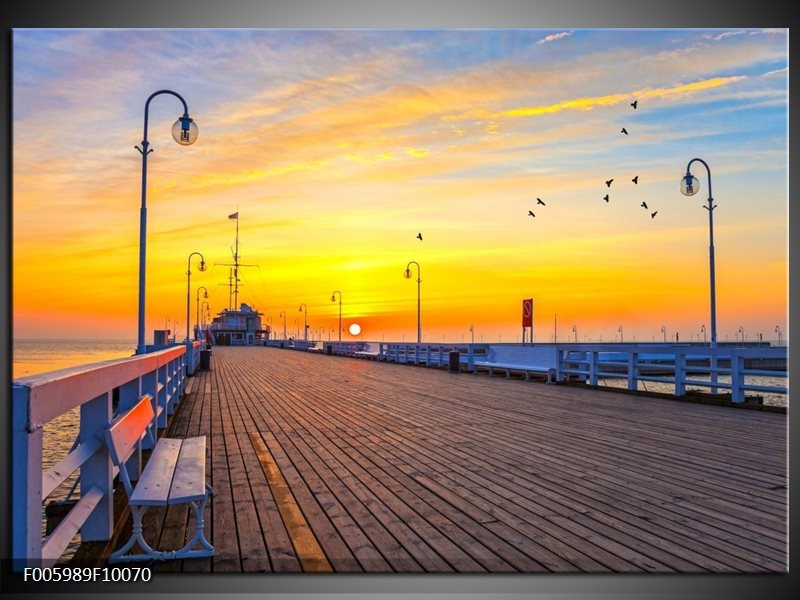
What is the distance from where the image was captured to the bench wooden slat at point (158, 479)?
3.85 m

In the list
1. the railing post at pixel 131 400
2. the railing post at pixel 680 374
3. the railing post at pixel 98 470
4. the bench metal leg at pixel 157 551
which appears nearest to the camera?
the bench metal leg at pixel 157 551

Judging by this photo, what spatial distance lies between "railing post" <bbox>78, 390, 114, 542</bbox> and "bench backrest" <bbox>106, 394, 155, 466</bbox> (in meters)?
0.11

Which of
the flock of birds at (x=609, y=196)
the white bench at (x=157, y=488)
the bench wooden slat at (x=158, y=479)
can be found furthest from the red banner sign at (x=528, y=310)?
the white bench at (x=157, y=488)

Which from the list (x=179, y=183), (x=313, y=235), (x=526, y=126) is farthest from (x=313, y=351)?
(x=526, y=126)

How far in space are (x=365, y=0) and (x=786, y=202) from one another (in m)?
3.69

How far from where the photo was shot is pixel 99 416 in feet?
14.1

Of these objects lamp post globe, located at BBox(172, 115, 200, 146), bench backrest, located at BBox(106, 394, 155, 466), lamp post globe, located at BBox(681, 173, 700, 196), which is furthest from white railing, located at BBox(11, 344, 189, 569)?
lamp post globe, located at BBox(681, 173, 700, 196)

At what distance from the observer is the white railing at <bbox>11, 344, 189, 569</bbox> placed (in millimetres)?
2971

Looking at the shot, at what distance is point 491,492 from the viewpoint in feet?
18.7

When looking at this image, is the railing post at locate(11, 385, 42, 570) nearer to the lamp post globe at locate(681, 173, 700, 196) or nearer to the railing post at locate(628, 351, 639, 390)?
the railing post at locate(628, 351, 639, 390)

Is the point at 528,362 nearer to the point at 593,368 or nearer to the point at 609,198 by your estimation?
the point at 593,368

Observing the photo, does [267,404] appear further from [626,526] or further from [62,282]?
[626,526]

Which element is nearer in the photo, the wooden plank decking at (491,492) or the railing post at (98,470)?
the wooden plank decking at (491,492)

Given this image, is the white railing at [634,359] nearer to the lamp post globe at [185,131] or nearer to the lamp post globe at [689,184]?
the lamp post globe at [689,184]
